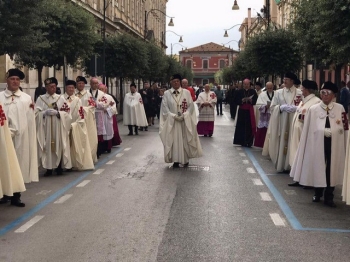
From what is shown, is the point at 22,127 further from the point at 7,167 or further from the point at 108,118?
the point at 108,118

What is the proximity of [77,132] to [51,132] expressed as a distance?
0.67m

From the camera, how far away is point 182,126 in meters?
14.4

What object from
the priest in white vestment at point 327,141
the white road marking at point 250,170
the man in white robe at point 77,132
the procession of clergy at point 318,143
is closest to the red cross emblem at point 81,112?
the man in white robe at point 77,132

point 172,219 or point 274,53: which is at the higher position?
point 274,53

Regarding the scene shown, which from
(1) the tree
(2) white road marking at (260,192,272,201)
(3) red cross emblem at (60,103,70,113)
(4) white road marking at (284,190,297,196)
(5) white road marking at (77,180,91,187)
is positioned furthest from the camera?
(1) the tree

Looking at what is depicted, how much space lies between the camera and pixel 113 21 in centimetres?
5656

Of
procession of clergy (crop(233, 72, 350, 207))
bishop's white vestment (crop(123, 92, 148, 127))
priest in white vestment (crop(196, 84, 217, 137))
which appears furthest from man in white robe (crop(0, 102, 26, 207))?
bishop's white vestment (crop(123, 92, 148, 127))

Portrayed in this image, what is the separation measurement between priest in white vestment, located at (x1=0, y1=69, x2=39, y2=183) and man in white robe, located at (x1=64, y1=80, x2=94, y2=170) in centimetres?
300

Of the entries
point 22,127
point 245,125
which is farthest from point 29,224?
point 245,125

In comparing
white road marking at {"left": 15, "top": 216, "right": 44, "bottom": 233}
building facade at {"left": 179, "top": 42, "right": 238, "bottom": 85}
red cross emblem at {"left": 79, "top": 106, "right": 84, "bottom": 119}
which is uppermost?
building facade at {"left": 179, "top": 42, "right": 238, "bottom": 85}

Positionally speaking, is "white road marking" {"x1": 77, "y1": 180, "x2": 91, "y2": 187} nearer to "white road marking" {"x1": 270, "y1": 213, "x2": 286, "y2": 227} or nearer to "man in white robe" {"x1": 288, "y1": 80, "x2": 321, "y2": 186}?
"man in white robe" {"x1": 288, "y1": 80, "x2": 321, "y2": 186}

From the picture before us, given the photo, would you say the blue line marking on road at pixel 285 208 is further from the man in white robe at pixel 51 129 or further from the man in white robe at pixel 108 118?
the man in white robe at pixel 108 118

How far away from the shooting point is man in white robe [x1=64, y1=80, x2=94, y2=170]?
43.9 ft

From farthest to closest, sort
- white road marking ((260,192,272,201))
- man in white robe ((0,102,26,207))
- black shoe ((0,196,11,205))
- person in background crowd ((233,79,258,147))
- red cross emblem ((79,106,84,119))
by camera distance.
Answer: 1. person in background crowd ((233,79,258,147))
2. red cross emblem ((79,106,84,119))
3. white road marking ((260,192,272,201))
4. black shoe ((0,196,11,205))
5. man in white robe ((0,102,26,207))
